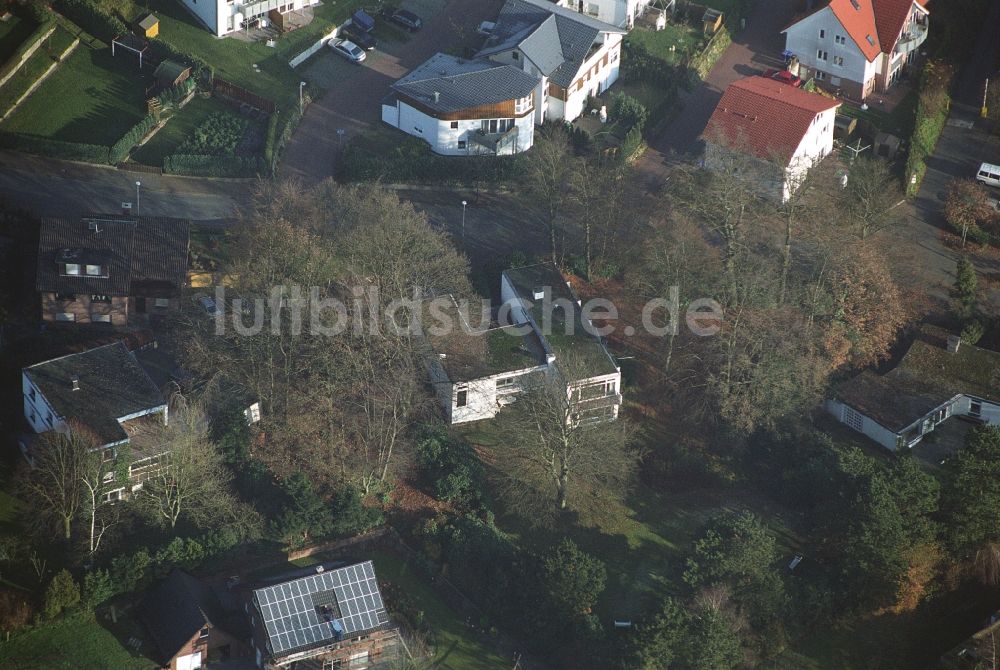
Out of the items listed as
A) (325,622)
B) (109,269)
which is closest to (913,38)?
(109,269)

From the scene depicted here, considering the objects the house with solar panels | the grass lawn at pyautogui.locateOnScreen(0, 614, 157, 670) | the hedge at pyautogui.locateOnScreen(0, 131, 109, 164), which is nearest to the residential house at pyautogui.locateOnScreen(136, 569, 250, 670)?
the house with solar panels

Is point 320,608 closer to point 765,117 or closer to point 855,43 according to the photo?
point 765,117

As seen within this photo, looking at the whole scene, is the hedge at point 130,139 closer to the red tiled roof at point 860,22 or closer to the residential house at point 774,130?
the residential house at point 774,130

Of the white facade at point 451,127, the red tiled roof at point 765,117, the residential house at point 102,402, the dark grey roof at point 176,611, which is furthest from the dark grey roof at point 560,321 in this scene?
the dark grey roof at point 176,611

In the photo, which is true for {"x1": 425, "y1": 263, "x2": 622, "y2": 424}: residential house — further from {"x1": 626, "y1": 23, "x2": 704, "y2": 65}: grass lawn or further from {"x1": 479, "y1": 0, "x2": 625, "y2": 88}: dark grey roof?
{"x1": 626, "y1": 23, "x2": 704, "y2": 65}: grass lawn

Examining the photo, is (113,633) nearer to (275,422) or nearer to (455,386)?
(275,422)
